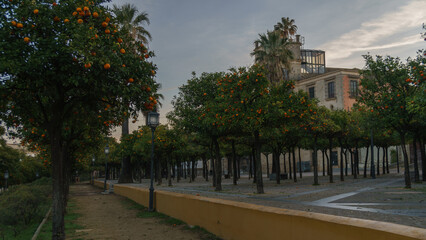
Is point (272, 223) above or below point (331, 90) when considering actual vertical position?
below

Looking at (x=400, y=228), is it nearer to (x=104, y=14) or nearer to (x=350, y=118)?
(x=104, y=14)

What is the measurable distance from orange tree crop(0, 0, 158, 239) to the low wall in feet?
10.0

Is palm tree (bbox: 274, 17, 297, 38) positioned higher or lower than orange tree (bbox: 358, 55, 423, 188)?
higher

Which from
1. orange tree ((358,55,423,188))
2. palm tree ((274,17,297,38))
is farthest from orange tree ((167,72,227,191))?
palm tree ((274,17,297,38))

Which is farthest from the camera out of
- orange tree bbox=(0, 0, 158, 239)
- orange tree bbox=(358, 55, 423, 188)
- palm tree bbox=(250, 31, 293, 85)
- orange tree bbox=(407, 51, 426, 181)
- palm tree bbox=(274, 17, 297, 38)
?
palm tree bbox=(274, 17, 297, 38)

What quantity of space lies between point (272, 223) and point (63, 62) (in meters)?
4.81

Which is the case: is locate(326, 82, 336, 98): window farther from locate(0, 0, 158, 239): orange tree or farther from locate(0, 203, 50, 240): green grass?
locate(0, 0, 158, 239): orange tree

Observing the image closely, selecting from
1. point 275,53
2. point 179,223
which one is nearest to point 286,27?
point 275,53

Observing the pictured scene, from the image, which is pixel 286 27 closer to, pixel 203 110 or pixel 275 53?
pixel 275 53

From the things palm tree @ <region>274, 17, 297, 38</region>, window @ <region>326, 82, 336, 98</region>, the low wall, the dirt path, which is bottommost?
the dirt path

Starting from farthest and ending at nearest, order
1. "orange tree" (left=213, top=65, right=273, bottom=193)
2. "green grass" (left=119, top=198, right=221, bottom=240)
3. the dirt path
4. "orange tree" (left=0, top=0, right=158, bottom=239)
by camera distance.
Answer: "orange tree" (left=213, top=65, right=273, bottom=193)
the dirt path
"green grass" (left=119, top=198, right=221, bottom=240)
"orange tree" (left=0, top=0, right=158, bottom=239)

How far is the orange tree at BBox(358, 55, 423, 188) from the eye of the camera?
57.1 ft

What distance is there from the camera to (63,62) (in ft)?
20.9

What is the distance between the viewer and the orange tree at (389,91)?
17.4 meters
